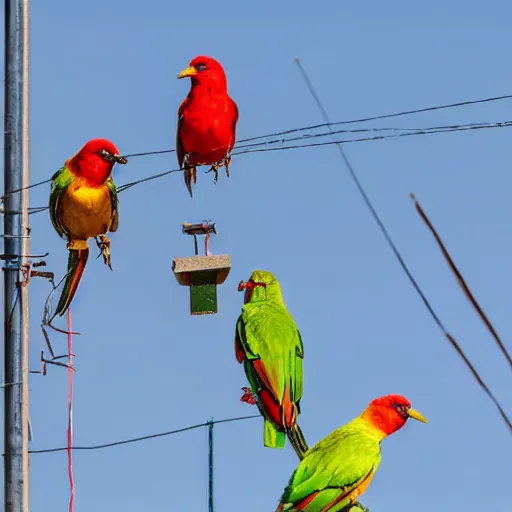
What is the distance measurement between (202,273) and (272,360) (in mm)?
846

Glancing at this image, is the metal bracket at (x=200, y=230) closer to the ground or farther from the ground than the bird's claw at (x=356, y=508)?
farther from the ground

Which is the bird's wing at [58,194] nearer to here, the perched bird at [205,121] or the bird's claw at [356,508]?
the perched bird at [205,121]

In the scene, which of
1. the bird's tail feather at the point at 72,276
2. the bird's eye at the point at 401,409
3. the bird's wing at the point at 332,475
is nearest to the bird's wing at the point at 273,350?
the bird's wing at the point at 332,475

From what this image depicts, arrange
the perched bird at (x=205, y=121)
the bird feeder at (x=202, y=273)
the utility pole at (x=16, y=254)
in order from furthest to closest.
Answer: the perched bird at (x=205, y=121), the bird feeder at (x=202, y=273), the utility pole at (x=16, y=254)

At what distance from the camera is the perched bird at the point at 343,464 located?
739cm

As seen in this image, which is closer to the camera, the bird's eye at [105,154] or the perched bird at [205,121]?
the bird's eye at [105,154]

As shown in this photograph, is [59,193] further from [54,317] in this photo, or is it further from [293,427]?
[293,427]

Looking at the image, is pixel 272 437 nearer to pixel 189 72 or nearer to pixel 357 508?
pixel 357 508

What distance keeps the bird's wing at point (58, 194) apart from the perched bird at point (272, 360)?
1.62m

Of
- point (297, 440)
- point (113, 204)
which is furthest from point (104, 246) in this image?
point (297, 440)

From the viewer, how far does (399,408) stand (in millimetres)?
8133

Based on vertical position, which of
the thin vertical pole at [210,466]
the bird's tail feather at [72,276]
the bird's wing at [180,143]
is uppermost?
the bird's wing at [180,143]

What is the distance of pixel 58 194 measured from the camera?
7723mm

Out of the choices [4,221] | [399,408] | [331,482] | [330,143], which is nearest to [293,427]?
[331,482]
